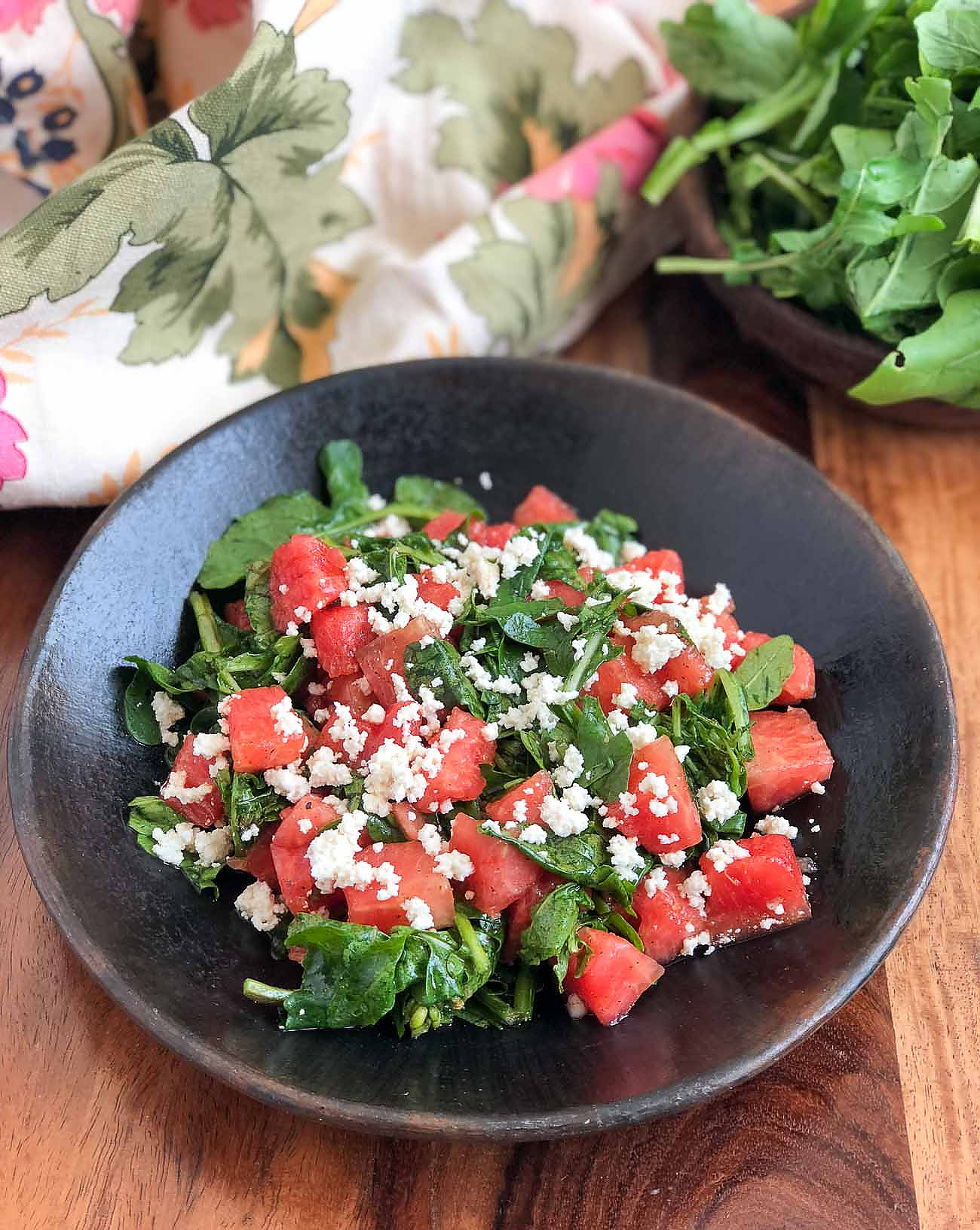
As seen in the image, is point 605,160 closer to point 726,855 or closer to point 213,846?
point 726,855

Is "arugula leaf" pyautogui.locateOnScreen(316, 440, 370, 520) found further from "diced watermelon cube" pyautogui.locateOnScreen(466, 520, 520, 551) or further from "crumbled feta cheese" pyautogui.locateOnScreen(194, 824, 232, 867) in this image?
"crumbled feta cheese" pyautogui.locateOnScreen(194, 824, 232, 867)

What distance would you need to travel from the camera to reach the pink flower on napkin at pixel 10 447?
7.29ft

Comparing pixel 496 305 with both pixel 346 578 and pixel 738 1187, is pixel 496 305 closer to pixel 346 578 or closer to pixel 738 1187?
pixel 346 578

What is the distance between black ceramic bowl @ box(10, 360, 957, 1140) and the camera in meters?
1.58

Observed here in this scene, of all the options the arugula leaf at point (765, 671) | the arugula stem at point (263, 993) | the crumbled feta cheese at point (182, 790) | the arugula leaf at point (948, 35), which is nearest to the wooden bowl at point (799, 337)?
the arugula leaf at point (948, 35)

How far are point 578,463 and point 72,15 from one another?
1325 millimetres

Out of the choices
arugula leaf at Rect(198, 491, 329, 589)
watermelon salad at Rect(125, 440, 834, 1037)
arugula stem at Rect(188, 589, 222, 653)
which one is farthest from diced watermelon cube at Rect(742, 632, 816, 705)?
arugula stem at Rect(188, 589, 222, 653)

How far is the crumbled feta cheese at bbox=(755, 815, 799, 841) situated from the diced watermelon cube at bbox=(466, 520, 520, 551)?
669mm

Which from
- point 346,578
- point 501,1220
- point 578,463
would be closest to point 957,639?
point 578,463

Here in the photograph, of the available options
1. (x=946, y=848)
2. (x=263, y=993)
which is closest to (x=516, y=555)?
(x=263, y=993)

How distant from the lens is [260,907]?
5.93 ft

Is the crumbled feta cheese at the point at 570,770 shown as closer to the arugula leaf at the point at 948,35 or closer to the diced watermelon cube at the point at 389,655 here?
the diced watermelon cube at the point at 389,655

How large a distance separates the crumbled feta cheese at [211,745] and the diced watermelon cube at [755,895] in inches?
30.8

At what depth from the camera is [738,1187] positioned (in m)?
1.70
